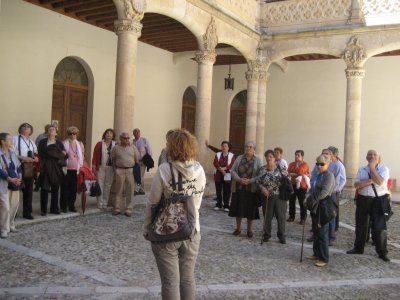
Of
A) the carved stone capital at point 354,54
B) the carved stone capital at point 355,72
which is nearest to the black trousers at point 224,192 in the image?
the carved stone capital at point 355,72

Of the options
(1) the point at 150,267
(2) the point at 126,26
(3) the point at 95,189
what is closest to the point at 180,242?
(1) the point at 150,267

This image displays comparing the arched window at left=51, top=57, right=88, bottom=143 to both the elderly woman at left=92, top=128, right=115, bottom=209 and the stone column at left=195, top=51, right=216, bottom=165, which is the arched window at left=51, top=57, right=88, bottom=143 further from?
the elderly woman at left=92, top=128, right=115, bottom=209

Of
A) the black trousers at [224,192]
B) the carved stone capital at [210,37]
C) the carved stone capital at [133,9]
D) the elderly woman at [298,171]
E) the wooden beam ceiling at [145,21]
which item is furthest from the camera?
the carved stone capital at [210,37]

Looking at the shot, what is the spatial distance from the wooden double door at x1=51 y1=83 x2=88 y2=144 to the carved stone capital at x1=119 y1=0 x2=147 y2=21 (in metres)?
4.15

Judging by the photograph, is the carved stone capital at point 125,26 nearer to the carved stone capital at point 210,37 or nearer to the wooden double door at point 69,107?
the carved stone capital at point 210,37

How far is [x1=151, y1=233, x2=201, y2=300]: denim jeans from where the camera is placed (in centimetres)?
307

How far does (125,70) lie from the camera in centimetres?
887

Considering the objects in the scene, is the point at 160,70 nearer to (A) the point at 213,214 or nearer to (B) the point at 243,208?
(A) the point at 213,214

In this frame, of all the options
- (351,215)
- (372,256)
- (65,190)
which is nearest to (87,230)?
(65,190)

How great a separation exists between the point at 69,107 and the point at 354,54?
8.23 metres

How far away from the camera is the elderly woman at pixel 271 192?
22.1 feet

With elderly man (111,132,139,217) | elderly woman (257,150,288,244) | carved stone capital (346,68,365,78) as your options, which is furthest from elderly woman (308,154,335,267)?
carved stone capital (346,68,365,78)

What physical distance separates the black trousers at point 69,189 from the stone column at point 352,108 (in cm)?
803

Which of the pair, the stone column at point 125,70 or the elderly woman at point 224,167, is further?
the elderly woman at point 224,167
